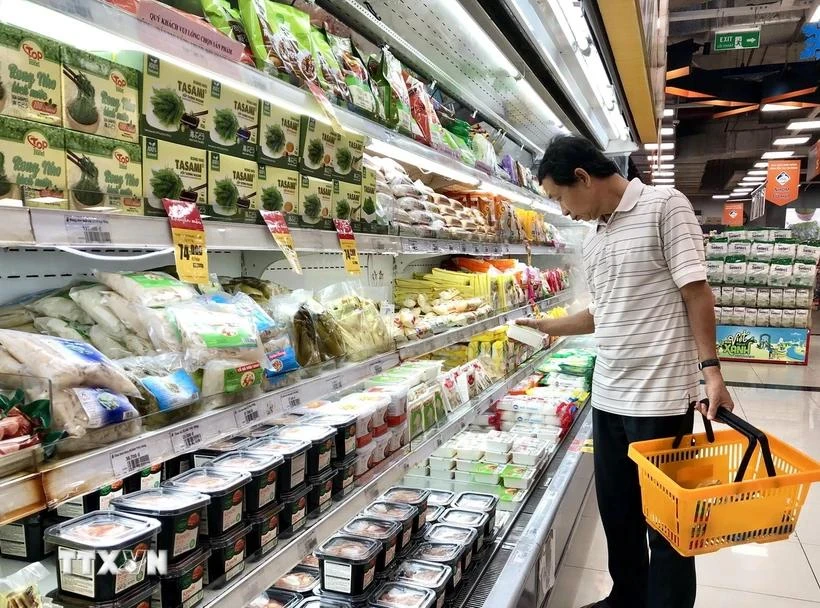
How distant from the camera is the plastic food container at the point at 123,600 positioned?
1.02m

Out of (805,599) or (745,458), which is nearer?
(745,458)

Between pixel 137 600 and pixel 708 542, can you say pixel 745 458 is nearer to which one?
pixel 708 542

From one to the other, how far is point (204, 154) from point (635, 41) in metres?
3.17

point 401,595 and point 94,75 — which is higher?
point 94,75

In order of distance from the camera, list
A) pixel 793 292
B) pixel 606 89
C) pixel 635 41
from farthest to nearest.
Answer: pixel 793 292
pixel 606 89
pixel 635 41

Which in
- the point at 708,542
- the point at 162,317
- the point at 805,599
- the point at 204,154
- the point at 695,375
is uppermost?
the point at 204,154

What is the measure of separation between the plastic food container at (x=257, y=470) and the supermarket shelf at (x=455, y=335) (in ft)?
1.88

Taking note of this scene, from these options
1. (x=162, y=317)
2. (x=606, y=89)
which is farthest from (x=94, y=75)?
(x=606, y=89)

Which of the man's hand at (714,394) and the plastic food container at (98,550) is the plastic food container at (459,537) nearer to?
the man's hand at (714,394)

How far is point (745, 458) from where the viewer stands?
1.70 meters

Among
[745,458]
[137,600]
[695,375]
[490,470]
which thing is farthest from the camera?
[490,470]

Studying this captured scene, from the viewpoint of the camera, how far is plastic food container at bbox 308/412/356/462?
5.57 feet

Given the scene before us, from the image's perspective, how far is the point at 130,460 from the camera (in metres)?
0.96

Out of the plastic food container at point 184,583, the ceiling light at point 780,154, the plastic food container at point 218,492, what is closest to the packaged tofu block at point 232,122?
the plastic food container at point 218,492
